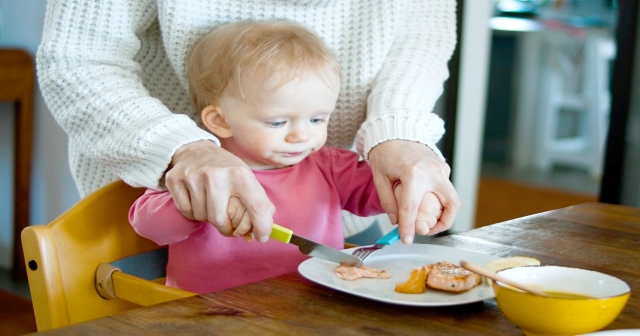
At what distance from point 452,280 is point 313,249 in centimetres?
16

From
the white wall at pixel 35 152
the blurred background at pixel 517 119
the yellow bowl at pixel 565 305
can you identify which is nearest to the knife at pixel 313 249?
the yellow bowl at pixel 565 305

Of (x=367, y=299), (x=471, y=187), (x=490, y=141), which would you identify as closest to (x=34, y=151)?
(x=471, y=187)

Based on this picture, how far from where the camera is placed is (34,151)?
2.86 meters

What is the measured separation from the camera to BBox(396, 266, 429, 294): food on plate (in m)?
0.75

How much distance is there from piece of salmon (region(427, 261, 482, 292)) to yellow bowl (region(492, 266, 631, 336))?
0.26 ft

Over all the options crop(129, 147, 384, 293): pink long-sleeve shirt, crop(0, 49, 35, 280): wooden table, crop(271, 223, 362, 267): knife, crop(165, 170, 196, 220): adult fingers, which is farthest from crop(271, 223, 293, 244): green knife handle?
crop(0, 49, 35, 280): wooden table

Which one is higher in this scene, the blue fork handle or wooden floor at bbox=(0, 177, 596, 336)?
the blue fork handle

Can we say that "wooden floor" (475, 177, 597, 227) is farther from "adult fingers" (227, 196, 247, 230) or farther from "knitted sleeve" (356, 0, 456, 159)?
"adult fingers" (227, 196, 247, 230)

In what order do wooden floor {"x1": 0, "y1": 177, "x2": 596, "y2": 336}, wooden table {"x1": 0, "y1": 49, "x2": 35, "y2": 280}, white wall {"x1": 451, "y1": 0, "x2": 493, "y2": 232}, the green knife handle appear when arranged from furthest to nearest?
wooden floor {"x1": 0, "y1": 177, "x2": 596, "y2": 336} → white wall {"x1": 451, "y1": 0, "x2": 493, "y2": 232} → wooden table {"x1": 0, "y1": 49, "x2": 35, "y2": 280} → the green knife handle

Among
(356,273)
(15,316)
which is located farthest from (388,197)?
(15,316)

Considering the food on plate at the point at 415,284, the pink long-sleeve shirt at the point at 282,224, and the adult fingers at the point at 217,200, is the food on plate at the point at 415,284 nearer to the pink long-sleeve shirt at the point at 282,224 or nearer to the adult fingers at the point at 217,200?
the adult fingers at the point at 217,200

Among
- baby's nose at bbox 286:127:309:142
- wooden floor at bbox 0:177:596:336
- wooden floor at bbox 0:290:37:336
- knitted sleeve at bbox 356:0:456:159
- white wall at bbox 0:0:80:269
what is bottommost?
wooden floor at bbox 0:177:596:336

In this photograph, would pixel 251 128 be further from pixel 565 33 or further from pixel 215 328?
pixel 565 33

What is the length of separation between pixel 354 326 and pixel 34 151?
2.47m
